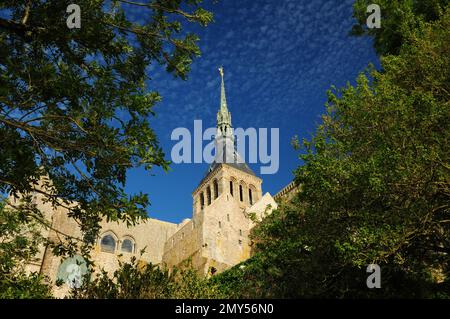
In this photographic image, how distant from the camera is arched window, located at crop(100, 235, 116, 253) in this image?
133 ft

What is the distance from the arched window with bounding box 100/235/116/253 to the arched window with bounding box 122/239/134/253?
1.26 m

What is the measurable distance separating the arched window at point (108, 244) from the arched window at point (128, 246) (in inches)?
49.4

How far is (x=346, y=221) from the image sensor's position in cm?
1050

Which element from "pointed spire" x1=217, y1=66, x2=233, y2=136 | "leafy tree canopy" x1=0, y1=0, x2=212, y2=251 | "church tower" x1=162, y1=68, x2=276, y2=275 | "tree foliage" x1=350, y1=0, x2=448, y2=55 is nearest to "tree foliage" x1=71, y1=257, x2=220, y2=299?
"leafy tree canopy" x1=0, y1=0, x2=212, y2=251

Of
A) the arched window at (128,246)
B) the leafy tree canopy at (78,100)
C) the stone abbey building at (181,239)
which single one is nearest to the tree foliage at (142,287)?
the leafy tree canopy at (78,100)

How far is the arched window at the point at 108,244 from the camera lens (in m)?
40.7

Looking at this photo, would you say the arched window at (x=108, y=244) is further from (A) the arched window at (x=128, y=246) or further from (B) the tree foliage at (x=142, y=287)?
(B) the tree foliage at (x=142, y=287)

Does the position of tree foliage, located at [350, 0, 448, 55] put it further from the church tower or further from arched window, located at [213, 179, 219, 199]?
arched window, located at [213, 179, 219, 199]

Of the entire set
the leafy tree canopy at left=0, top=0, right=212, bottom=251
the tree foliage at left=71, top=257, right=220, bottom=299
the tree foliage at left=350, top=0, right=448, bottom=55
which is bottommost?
the tree foliage at left=71, top=257, right=220, bottom=299

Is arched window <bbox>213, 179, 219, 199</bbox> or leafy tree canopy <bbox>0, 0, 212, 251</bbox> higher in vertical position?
arched window <bbox>213, 179, 219, 199</bbox>

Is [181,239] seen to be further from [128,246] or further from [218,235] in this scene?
[128,246]

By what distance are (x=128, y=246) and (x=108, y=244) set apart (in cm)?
246
